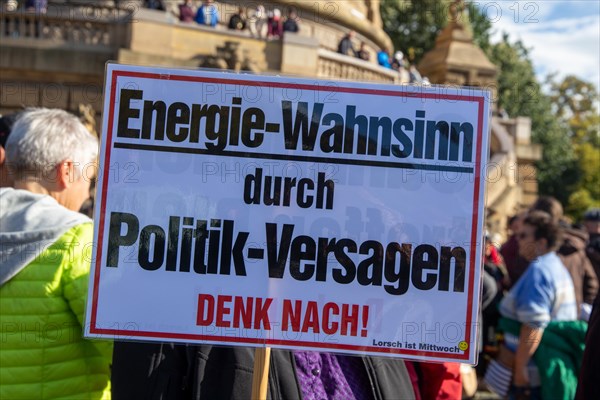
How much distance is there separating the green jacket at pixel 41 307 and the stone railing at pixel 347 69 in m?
16.1

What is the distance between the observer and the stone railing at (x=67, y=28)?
17.4 meters

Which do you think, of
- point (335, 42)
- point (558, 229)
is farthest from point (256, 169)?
point (335, 42)

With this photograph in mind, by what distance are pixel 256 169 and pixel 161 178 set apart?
286mm

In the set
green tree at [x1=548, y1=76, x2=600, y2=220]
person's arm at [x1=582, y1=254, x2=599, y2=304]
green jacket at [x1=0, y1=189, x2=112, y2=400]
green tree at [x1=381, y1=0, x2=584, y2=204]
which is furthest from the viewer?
green tree at [x1=548, y1=76, x2=600, y2=220]

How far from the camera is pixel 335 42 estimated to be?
2675 cm

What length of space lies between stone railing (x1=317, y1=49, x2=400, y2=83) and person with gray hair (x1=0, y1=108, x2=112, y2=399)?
52.4 feet

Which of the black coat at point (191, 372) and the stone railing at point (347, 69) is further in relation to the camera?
the stone railing at point (347, 69)

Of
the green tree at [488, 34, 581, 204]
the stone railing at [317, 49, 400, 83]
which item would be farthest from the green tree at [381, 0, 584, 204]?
the stone railing at [317, 49, 400, 83]

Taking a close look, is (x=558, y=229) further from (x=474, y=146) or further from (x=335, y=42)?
(x=335, y=42)

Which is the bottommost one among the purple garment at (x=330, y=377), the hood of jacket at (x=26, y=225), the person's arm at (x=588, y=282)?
the purple garment at (x=330, y=377)

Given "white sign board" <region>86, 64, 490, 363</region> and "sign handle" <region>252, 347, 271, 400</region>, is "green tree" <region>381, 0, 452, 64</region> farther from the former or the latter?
"sign handle" <region>252, 347, 271, 400</region>

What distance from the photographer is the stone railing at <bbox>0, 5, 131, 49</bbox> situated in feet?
57.0

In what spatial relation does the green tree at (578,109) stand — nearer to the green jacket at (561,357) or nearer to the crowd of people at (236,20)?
the crowd of people at (236,20)

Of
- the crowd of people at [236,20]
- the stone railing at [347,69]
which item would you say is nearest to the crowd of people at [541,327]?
the stone railing at [347,69]
